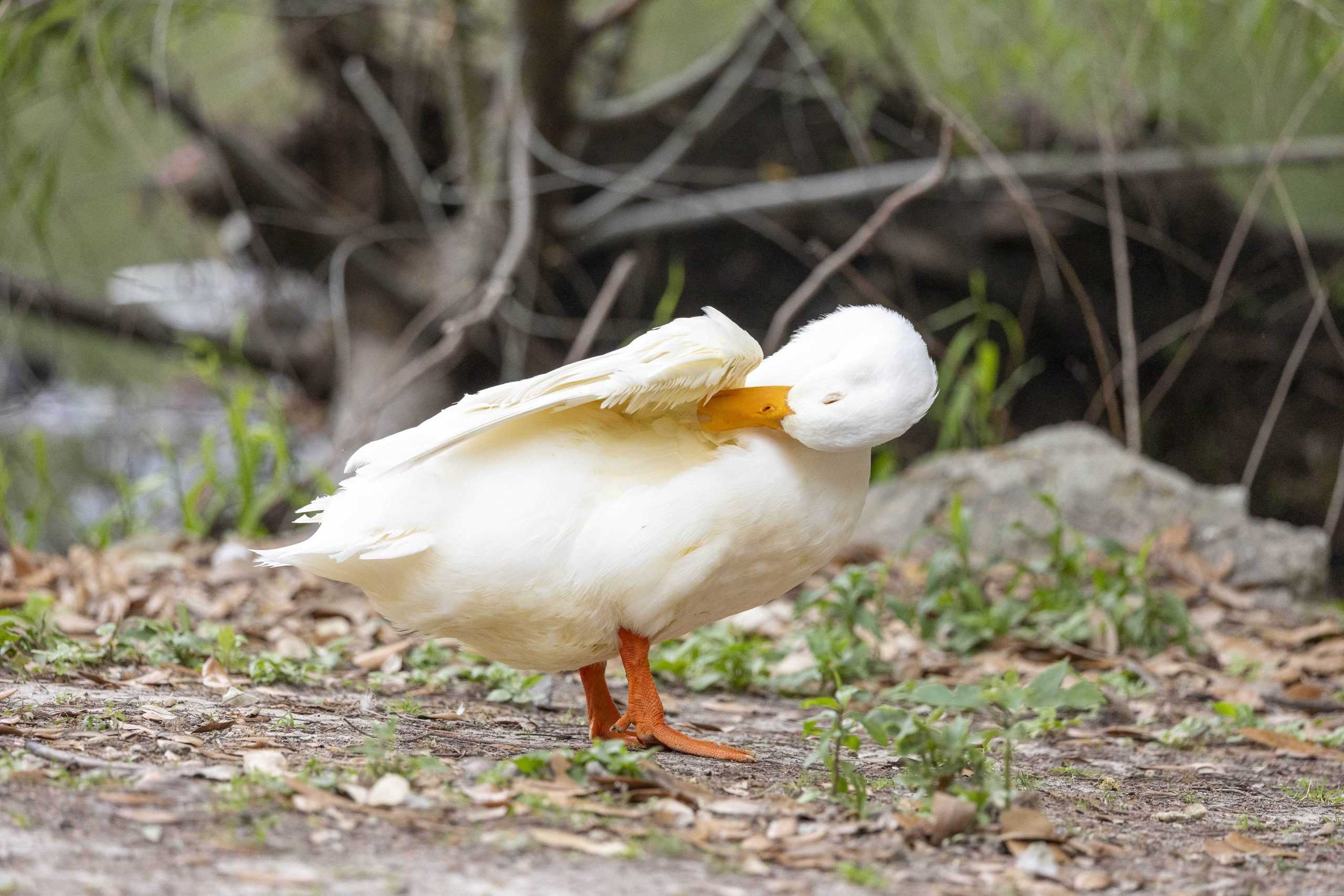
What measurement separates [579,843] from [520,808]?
0.14 m

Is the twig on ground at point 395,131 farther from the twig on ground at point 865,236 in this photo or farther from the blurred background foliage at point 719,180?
the twig on ground at point 865,236

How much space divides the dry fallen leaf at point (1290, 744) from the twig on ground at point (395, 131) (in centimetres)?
446

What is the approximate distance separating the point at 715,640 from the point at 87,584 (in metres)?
1.89

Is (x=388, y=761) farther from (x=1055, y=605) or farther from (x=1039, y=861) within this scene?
(x=1055, y=605)

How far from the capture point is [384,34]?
6512mm

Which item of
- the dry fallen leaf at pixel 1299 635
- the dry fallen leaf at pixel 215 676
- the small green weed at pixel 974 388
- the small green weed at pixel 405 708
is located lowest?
the dry fallen leaf at pixel 1299 635

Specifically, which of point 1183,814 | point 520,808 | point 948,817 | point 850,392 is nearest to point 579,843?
point 520,808

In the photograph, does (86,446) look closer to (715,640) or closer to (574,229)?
(574,229)

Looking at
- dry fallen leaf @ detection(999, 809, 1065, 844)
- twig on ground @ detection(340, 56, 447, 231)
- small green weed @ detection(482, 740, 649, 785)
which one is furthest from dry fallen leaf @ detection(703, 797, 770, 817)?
twig on ground @ detection(340, 56, 447, 231)

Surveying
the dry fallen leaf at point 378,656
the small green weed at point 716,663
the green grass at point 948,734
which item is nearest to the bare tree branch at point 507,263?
the dry fallen leaf at point 378,656

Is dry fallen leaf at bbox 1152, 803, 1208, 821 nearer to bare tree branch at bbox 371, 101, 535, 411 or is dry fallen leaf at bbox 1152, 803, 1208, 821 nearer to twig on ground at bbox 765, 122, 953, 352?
twig on ground at bbox 765, 122, 953, 352

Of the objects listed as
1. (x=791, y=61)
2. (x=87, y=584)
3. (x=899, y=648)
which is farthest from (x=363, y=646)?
(x=791, y=61)

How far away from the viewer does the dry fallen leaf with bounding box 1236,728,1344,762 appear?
2715 millimetres

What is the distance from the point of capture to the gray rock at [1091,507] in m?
4.09
